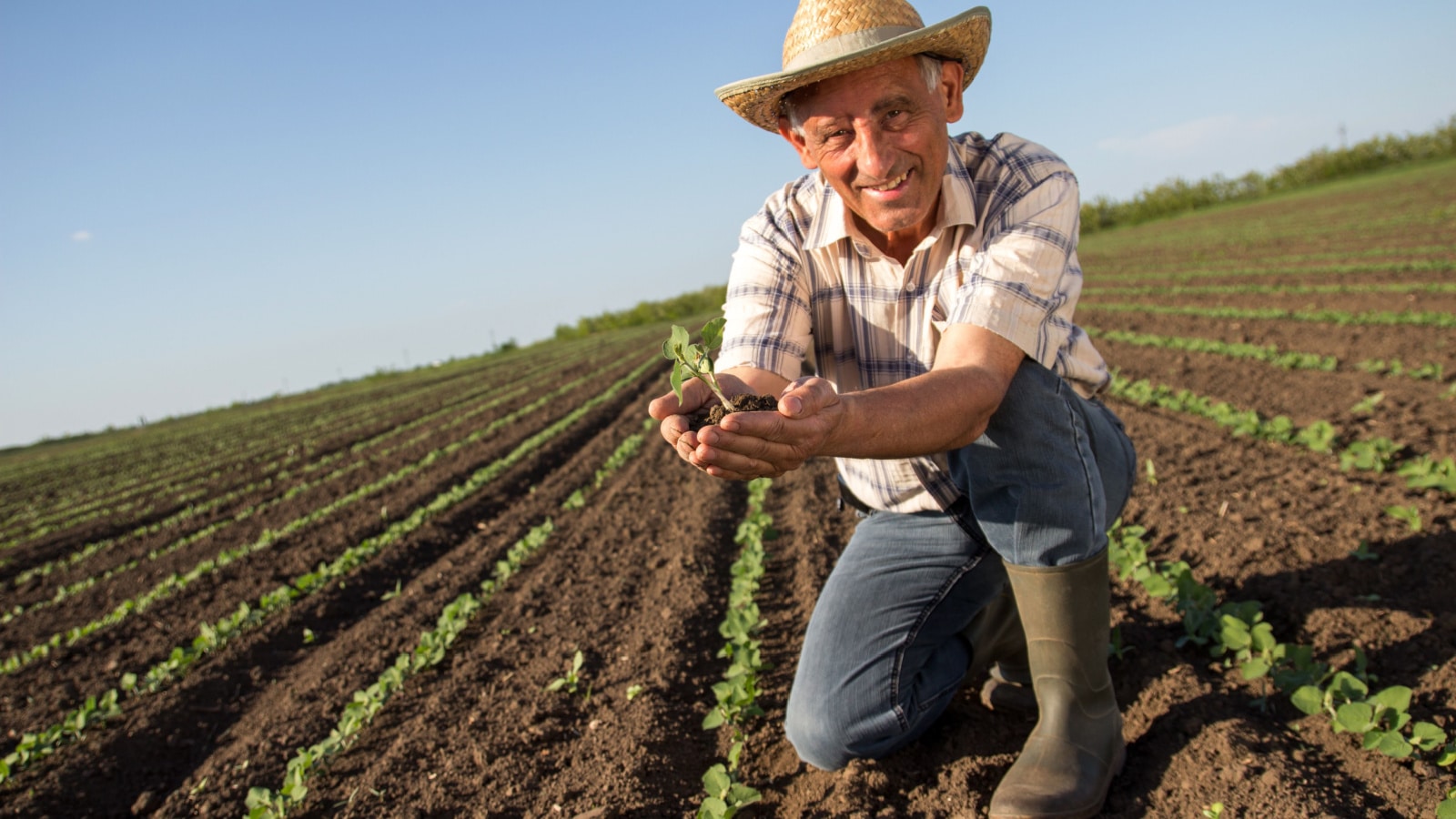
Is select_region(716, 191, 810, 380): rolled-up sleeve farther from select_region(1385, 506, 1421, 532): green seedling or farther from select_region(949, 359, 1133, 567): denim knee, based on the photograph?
select_region(1385, 506, 1421, 532): green seedling

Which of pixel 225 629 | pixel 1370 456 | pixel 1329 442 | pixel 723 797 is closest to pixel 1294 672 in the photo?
pixel 723 797

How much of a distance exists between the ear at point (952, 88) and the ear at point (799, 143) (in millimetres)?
356

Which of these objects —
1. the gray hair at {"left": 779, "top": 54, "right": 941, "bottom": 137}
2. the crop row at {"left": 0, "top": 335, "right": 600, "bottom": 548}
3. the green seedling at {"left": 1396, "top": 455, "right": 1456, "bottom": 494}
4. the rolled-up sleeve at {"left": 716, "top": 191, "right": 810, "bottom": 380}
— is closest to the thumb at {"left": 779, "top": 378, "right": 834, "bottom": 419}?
the rolled-up sleeve at {"left": 716, "top": 191, "right": 810, "bottom": 380}

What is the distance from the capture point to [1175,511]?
13.2ft

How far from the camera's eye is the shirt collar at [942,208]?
7.42 ft

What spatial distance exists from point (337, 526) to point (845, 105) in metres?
6.64

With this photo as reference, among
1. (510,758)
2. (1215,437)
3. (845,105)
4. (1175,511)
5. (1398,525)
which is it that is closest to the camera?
(845,105)

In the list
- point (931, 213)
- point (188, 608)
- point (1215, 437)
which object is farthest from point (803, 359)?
point (188, 608)

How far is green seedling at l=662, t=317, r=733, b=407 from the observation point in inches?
70.3

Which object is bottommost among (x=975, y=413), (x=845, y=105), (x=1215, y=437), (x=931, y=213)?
(x=1215, y=437)

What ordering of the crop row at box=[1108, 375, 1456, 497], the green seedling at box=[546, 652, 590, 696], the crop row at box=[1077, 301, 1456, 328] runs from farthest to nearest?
the crop row at box=[1077, 301, 1456, 328]
the crop row at box=[1108, 375, 1456, 497]
the green seedling at box=[546, 652, 590, 696]

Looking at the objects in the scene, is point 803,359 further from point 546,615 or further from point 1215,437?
point 1215,437

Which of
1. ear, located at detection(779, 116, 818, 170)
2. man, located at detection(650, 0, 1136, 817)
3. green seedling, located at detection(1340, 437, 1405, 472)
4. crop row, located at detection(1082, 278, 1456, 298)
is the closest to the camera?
man, located at detection(650, 0, 1136, 817)

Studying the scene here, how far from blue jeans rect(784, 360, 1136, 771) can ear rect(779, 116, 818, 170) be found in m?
0.77
